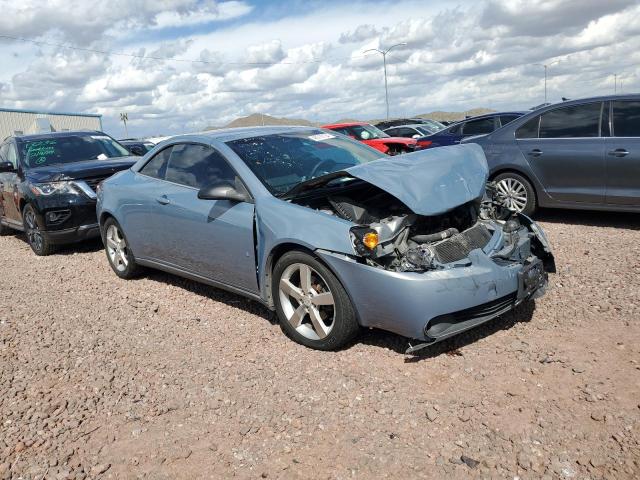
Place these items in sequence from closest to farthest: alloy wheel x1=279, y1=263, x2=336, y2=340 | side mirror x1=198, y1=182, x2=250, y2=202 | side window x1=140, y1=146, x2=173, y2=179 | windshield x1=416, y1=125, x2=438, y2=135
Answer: alloy wheel x1=279, y1=263, x2=336, y2=340
side mirror x1=198, y1=182, x2=250, y2=202
side window x1=140, y1=146, x2=173, y2=179
windshield x1=416, y1=125, x2=438, y2=135

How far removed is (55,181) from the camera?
7.89m

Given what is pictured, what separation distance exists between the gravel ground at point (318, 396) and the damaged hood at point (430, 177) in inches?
39.6

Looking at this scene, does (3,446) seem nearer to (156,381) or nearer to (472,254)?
(156,381)

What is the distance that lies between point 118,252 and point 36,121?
1844 inches

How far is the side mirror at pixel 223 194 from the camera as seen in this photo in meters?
4.46

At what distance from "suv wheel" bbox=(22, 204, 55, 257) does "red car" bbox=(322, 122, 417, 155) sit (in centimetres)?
853

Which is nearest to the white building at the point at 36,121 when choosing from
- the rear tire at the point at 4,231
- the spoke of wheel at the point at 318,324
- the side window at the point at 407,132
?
the side window at the point at 407,132

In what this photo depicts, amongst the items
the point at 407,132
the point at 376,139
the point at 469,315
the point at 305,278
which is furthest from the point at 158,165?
the point at 407,132

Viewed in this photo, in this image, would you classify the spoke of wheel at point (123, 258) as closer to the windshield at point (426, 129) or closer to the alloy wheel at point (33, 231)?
the alloy wheel at point (33, 231)

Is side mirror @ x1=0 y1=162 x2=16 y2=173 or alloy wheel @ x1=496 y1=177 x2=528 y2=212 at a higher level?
side mirror @ x1=0 y1=162 x2=16 y2=173

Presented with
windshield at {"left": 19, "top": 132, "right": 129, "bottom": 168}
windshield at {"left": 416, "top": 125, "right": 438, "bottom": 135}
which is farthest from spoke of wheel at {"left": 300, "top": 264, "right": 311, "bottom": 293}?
windshield at {"left": 416, "top": 125, "right": 438, "bottom": 135}

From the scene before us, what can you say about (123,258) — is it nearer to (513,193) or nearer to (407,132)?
(513,193)

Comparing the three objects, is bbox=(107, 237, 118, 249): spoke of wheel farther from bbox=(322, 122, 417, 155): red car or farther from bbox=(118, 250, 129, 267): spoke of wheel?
bbox=(322, 122, 417, 155): red car

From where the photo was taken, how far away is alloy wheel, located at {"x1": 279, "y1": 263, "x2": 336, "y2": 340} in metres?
4.08
